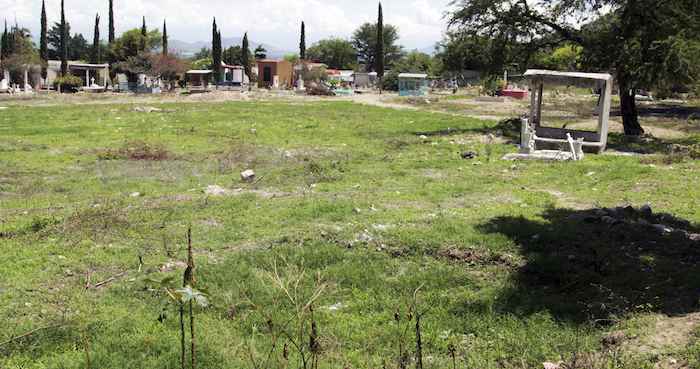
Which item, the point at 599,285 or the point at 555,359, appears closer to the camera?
the point at 555,359

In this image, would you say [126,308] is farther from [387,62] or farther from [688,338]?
[387,62]

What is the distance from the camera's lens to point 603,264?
755 centimetres

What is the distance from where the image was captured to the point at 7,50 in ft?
227

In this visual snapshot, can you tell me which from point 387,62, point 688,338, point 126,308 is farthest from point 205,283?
point 387,62

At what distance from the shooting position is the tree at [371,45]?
10512 cm

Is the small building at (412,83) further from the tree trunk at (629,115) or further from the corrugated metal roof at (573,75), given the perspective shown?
the corrugated metal roof at (573,75)

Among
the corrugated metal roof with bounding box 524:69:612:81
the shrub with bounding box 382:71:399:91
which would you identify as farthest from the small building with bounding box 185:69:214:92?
the corrugated metal roof with bounding box 524:69:612:81

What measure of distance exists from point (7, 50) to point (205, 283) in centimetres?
7271

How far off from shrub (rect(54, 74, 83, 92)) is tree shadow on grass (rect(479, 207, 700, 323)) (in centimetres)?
5541

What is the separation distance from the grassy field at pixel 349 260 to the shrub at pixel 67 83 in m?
44.4

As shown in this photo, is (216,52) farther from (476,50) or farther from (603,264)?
(603,264)

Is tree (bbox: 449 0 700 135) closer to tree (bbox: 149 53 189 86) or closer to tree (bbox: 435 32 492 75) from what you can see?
tree (bbox: 435 32 492 75)

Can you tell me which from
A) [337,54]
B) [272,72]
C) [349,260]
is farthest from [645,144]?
[337,54]

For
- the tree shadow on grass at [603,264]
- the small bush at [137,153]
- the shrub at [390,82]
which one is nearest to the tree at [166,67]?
the shrub at [390,82]
